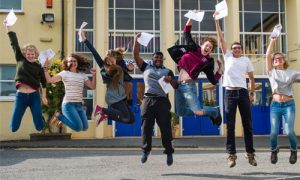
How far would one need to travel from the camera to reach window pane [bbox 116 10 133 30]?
64.8 ft

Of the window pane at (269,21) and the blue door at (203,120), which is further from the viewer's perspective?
the window pane at (269,21)

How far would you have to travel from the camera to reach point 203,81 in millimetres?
20281

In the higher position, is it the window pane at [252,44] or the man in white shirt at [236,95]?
the window pane at [252,44]

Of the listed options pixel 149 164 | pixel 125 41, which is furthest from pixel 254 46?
pixel 149 164

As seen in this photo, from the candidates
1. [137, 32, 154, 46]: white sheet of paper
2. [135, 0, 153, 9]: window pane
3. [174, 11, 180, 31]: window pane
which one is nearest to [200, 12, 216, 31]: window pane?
[174, 11, 180, 31]: window pane

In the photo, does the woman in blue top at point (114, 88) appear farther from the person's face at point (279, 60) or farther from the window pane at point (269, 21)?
the window pane at point (269, 21)

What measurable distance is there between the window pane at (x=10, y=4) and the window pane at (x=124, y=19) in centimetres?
427

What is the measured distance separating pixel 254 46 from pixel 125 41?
598cm

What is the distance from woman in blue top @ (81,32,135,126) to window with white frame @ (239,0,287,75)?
13.1 meters

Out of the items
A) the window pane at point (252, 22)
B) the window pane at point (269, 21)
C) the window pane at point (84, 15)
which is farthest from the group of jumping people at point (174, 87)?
the window pane at point (269, 21)

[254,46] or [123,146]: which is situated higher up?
[254,46]

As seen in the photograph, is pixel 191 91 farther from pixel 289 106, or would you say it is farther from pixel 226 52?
pixel 289 106

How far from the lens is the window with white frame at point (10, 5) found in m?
19.0

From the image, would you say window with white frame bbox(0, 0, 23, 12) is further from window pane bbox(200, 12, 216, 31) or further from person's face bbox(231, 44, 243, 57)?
person's face bbox(231, 44, 243, 57)
